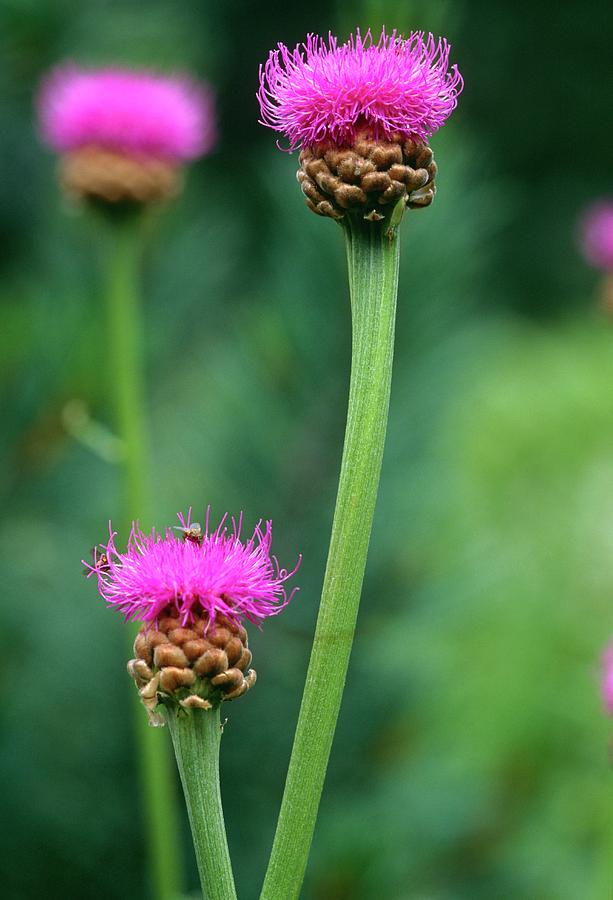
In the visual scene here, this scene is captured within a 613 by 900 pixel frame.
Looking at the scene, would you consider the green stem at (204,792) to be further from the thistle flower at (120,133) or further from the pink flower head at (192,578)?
the thistle flower at (120,133)

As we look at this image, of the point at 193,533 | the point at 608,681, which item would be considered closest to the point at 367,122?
the point at 193,533

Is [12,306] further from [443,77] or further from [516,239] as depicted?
[516,239]

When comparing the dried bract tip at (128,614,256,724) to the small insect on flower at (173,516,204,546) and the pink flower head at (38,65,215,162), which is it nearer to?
the small insect on flower at (173,516,204,546)

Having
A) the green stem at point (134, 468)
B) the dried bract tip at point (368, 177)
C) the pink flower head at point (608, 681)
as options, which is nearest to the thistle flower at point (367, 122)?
the dried bract tip at point (368, 177)

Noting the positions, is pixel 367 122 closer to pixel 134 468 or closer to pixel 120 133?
pixel 134 468

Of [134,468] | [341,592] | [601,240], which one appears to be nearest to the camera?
[341,592]

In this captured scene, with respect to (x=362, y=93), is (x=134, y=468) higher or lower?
higher

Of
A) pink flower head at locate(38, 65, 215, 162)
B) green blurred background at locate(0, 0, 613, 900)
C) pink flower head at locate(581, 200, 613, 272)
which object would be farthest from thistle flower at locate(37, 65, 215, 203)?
pink flower head at locate(581, 200, 613, 272)

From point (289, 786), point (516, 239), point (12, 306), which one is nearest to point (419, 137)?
point (289, 786)
